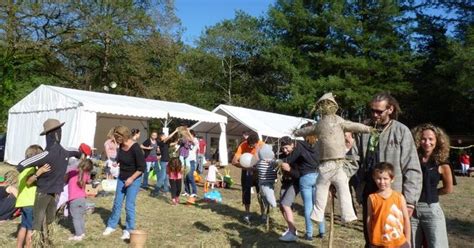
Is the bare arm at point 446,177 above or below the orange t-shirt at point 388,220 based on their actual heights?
above

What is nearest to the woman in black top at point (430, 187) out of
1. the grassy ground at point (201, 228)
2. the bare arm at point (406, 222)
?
the bare arm at point (406, 222)

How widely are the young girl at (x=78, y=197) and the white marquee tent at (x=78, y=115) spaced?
30.9 ft

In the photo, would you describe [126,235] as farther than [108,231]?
No

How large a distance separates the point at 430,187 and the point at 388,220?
0.51 metres

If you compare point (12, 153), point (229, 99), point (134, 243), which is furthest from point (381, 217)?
point (229, 99)

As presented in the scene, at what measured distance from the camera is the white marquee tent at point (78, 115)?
643 inches

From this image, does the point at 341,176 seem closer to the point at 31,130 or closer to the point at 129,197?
the point at 129,197

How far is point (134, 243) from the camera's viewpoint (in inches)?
124

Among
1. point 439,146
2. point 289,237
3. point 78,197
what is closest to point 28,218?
point 78,197

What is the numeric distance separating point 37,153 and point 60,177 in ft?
1.39

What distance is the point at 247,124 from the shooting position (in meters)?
22.1

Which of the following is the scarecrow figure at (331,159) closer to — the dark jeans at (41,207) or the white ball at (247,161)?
the white ball at (247,161)

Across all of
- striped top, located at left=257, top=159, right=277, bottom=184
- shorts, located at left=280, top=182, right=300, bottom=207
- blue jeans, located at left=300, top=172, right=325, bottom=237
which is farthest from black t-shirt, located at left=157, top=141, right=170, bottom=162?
blue jeans, located at left=300, top=172, right=325, bottom=237

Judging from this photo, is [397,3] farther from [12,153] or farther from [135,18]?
[12,153]
